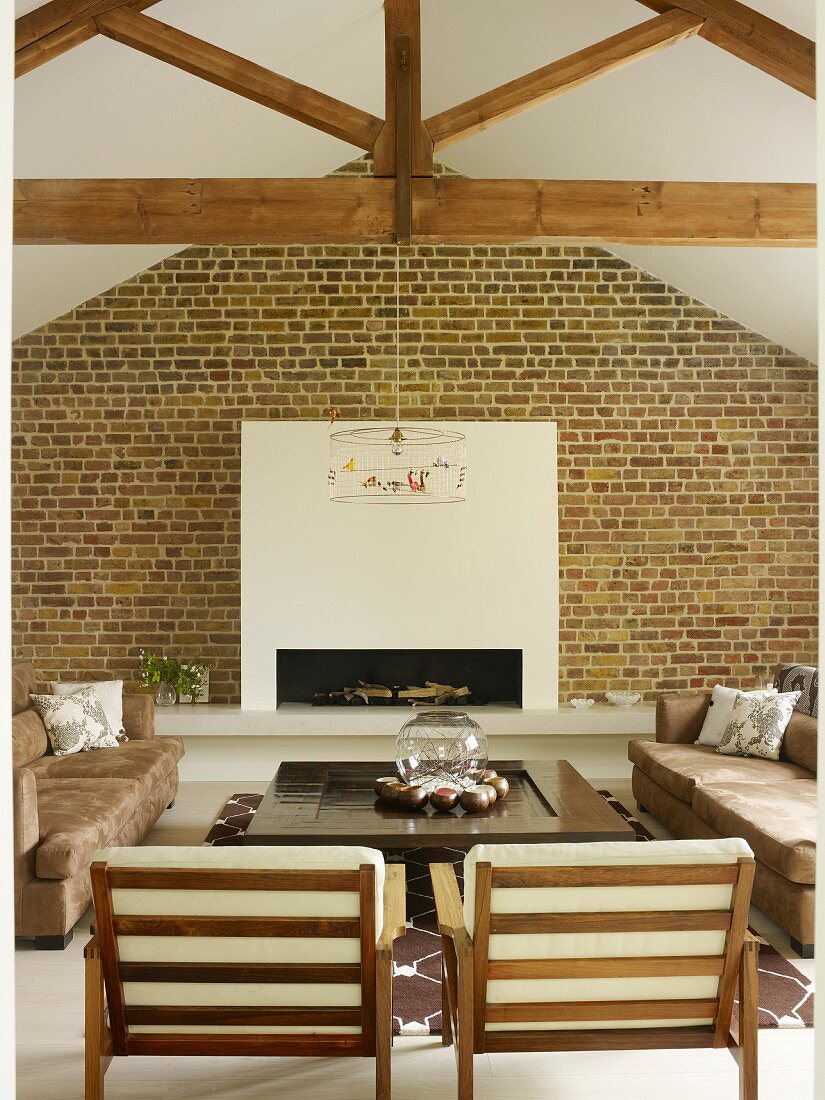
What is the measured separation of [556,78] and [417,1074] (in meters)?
4.13

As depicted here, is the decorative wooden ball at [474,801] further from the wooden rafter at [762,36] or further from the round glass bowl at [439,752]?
the wooden rafter at [762,36]

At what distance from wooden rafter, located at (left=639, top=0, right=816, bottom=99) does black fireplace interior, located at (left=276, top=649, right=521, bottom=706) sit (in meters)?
4.10

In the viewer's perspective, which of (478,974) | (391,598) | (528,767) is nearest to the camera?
A: (478,974)

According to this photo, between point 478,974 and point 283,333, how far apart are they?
5648 mm

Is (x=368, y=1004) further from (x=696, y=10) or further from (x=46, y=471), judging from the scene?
(x=46, y=471)

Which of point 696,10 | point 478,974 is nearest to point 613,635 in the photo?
point 696,10

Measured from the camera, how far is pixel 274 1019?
235 cm

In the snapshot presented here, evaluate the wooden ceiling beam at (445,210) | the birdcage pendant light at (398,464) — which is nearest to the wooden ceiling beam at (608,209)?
the wooden ceiling beam at (445,210)

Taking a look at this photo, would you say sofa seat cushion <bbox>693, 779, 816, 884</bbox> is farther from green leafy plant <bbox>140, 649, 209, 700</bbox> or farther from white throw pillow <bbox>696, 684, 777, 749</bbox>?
green leafy plant <bbox>140, 649, 209, 700</bbox>

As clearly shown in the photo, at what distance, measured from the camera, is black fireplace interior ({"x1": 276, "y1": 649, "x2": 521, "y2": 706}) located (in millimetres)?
7141

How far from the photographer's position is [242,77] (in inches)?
176

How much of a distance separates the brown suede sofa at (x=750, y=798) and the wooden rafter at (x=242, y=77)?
11.3ft

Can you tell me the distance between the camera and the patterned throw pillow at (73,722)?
5320 mm

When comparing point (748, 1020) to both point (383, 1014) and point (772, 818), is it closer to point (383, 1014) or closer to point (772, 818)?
point (383, 1014)
